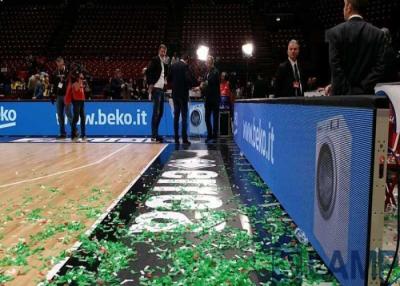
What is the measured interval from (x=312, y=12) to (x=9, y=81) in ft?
40.7

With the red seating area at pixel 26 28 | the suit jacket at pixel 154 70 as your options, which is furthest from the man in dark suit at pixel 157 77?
the red seating area at pixel 26 28

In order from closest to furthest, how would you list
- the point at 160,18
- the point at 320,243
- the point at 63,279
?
the point at 63,279, the point at 320,243, the point at 160,18

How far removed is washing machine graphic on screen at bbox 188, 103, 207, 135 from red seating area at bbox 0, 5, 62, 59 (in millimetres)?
10494

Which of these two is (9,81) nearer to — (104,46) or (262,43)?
(104,46)

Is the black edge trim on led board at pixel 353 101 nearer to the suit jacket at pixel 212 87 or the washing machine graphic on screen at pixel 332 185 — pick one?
the washing machine graphic on screen at pixel 332 185

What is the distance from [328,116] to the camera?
2.08 metres

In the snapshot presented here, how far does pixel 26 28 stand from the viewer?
65.7ft

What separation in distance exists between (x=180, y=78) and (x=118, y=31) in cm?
1240

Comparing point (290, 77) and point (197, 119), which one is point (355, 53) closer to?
point (290, 77)

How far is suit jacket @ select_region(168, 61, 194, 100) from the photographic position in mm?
7965

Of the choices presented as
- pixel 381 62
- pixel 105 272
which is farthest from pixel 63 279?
pixel 381 62

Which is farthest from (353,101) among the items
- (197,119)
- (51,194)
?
(197,119)

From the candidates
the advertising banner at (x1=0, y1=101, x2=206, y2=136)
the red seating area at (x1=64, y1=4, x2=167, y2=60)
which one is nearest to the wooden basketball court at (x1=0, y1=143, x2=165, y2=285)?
the advertising banner at (x1=0, y1=101, x2=206, y2=136)

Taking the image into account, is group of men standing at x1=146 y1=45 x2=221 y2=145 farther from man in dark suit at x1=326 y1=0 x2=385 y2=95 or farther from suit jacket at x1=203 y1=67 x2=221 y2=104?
man in dark suit at x1=326 y1=0 x2=385 y2=95
